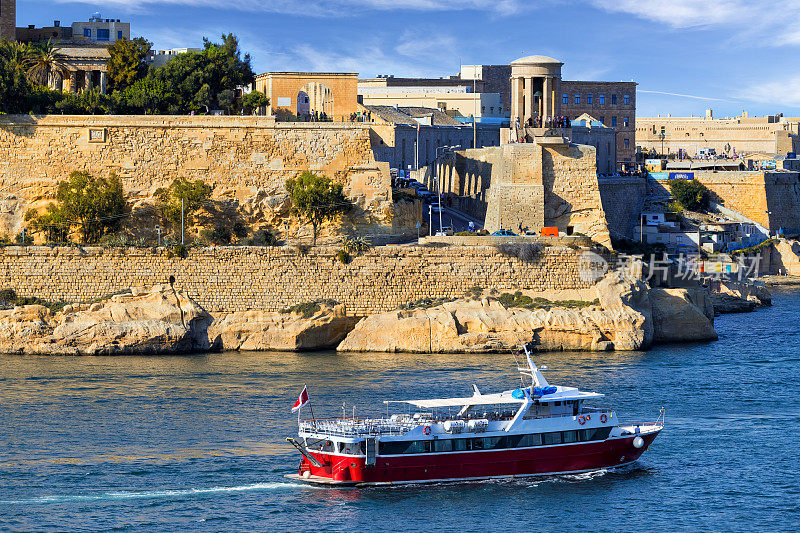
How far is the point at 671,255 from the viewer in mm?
66062

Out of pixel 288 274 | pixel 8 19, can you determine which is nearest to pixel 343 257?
pixel 288 274

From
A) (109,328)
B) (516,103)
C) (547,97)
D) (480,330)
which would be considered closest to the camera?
(480,330)

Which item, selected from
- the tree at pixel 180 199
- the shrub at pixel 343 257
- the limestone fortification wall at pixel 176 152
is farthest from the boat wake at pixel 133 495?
the limestone fortification wall at pixel 176 152

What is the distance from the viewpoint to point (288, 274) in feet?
170

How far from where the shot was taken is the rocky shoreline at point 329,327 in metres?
49.1

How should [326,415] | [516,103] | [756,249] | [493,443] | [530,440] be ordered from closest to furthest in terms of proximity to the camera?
[493,443]
[530,440]
[326,415]
[516,103]
[756,249]

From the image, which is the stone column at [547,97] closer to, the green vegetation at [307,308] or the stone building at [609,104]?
the green vegetation at [307,308]

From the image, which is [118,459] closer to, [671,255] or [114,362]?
[114,362]

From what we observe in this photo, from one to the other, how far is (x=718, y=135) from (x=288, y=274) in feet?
246

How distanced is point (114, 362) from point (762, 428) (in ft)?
74.4

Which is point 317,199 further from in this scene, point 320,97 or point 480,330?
point 480,330

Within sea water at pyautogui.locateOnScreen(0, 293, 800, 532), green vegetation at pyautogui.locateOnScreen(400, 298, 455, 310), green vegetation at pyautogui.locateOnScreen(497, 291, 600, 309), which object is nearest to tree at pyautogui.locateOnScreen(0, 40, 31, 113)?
sea water at pyautogui.locateOnScreen(0, 293, 800, 532)

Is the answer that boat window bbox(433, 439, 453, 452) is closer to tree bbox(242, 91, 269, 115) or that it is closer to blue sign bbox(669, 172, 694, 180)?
tree bbox(242, 91, 269, 115)

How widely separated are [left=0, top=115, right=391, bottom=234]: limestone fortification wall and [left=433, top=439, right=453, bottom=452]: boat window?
25419 millimetres
